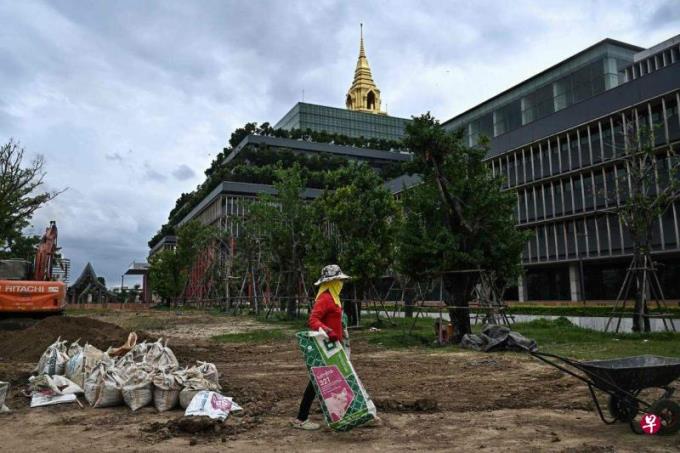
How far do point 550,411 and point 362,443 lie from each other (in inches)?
105

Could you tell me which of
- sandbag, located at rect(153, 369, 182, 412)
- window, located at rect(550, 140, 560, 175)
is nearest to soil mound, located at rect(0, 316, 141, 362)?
sandbag, located at rect(153, 369, 182, 412)

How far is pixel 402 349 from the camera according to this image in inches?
568

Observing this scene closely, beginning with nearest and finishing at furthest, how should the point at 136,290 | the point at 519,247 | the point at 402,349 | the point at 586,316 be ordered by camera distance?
the point at 402,349 → the point at 519,247 → the point at 586,316 → the point at 136,290

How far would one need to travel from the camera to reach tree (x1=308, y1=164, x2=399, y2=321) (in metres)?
20.6

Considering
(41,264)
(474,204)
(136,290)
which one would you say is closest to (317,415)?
(474,204)

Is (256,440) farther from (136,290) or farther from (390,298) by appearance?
(136,290)

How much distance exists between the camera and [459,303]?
50.8ft

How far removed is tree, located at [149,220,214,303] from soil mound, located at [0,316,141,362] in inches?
1276

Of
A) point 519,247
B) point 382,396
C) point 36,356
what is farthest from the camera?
point 519,247

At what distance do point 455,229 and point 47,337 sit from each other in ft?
36.4

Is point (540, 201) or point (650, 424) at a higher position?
point (540, 201)

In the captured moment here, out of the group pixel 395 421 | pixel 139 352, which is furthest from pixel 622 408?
pixel 139 352

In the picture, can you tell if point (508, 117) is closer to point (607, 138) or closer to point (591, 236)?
point (607, 138)

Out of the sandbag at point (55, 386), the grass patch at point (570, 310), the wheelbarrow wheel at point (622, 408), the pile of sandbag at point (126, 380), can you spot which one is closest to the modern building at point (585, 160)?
the grass patch at point (570, 310)
